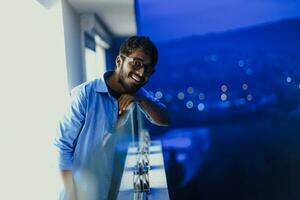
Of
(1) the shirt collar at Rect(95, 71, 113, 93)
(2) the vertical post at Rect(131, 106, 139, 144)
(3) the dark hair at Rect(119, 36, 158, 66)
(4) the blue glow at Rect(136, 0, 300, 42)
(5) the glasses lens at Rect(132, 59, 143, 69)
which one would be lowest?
(2) the vertical post at Rect(131, 106, 139, 144)

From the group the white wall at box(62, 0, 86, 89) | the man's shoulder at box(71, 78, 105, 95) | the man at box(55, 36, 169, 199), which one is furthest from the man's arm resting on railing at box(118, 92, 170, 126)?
the white wall at box(62, 0, 86, 89)

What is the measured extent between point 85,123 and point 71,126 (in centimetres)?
5

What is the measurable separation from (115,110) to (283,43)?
792 mm

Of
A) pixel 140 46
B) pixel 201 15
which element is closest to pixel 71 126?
pixel 140 46

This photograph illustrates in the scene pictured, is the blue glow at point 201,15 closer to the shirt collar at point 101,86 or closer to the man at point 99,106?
the man at point 99,106

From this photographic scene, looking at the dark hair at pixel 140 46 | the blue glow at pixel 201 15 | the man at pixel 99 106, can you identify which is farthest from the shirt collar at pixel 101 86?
the blue glow at pixel 201 15

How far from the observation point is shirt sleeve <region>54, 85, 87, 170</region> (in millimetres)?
1230

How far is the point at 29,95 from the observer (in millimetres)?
1446

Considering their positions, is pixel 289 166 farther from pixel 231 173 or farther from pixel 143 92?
pixel 143 92

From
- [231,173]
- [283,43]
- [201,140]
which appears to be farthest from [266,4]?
[231,173]

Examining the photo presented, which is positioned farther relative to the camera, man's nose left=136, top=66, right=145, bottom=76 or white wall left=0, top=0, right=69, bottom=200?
white wall left=0, top=0, right=69, bottom=200

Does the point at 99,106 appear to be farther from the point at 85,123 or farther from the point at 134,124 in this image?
the point at 134,124

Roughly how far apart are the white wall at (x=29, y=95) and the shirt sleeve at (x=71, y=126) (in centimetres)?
16

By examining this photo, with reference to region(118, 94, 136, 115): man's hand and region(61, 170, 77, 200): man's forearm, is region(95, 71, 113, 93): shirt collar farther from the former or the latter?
region(61, 170, 77, 200): man's forearm
